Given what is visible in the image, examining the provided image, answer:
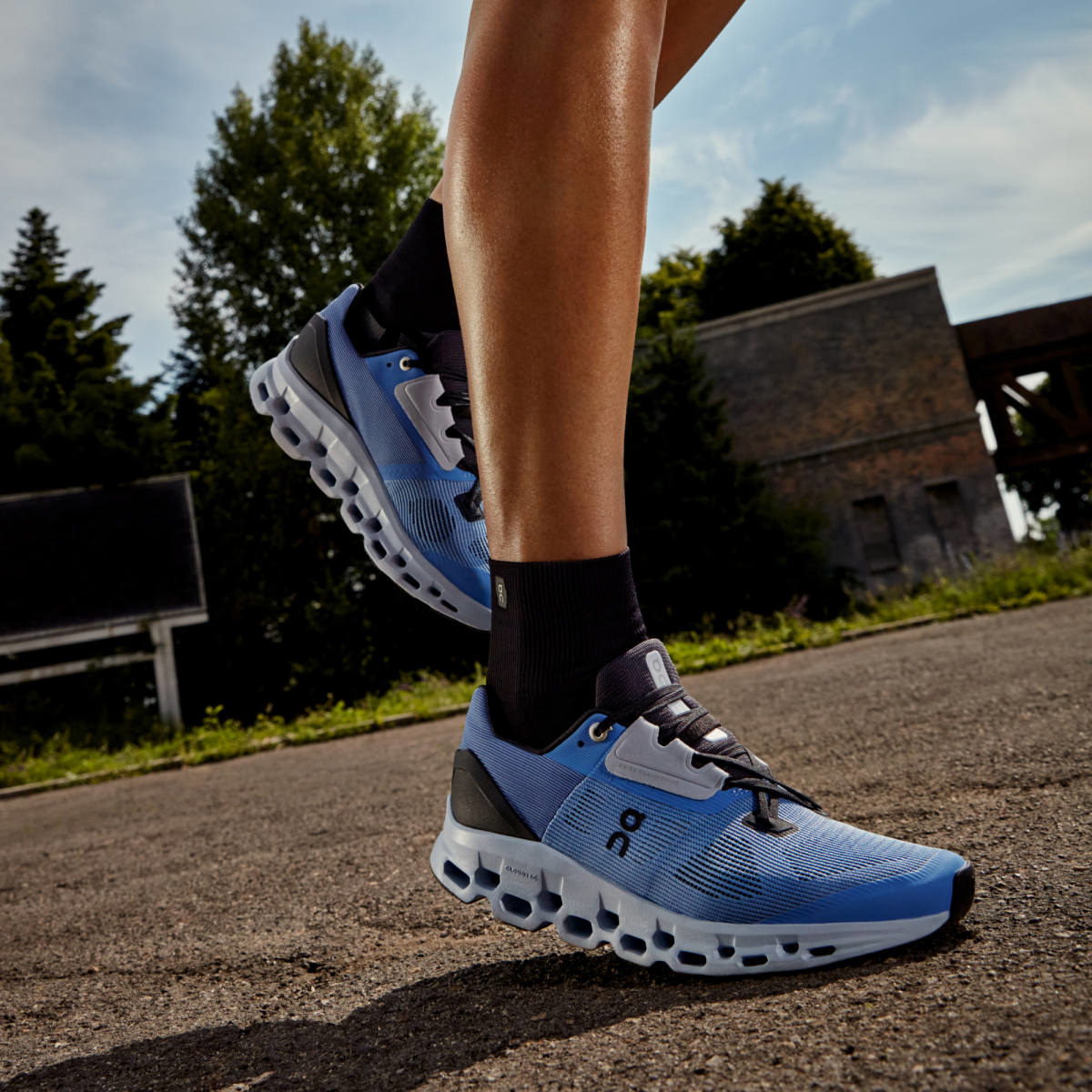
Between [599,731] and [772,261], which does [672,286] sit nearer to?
[772,261]

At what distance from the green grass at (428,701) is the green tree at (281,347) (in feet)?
9.54

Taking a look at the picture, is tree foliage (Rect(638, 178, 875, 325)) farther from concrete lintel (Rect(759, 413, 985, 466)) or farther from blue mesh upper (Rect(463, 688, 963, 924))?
blue mesh upper (Rect(463, 688, 963, 924))

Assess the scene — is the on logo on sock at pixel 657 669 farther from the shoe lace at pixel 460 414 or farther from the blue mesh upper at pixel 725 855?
the shoe lace at pixel 460 414

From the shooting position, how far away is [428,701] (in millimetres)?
7938

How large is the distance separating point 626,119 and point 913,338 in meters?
18.4

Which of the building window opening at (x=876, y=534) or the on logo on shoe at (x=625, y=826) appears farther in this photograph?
the building window opening at (x=876, y=534)

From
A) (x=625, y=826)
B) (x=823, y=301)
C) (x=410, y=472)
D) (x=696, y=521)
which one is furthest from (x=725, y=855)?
(x=823, y=301)

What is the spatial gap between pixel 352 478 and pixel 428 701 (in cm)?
660

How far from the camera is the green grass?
22.2ft

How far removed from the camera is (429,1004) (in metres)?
0.97

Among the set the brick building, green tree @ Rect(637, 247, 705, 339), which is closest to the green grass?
the brick building

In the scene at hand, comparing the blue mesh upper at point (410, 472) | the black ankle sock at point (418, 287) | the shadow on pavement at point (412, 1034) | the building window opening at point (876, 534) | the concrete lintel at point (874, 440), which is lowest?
the shadow on pavement at point (412, 1034)

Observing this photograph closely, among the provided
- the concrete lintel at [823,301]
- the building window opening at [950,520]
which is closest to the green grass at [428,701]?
the building window opening at [950,520]

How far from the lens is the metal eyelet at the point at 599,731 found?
104 centimetres
